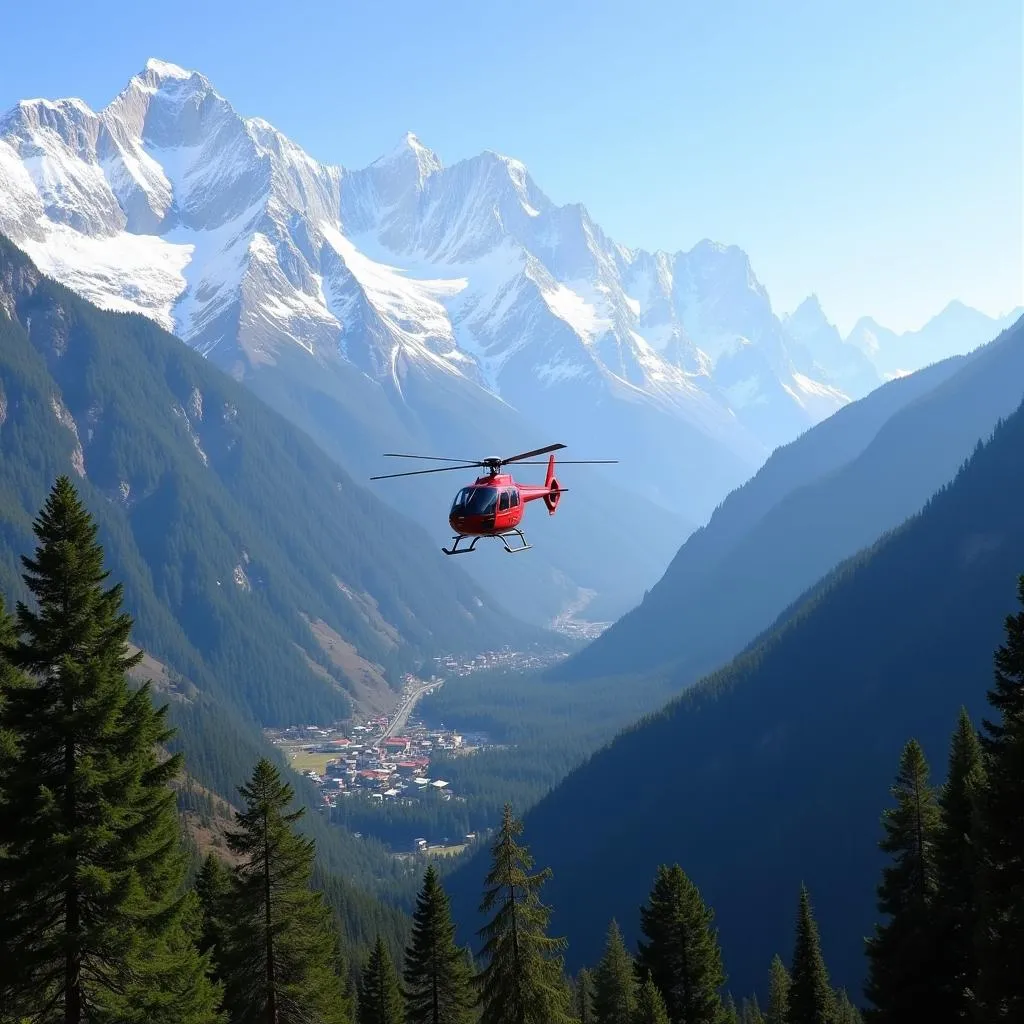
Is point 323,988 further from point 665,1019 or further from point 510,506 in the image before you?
point 510,506

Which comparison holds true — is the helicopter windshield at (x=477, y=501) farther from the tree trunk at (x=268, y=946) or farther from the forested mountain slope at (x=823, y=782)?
the forested mountain slope at (x=823, y=782)

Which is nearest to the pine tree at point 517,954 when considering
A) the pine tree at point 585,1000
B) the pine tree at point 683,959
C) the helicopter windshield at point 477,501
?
the pine tree at point 683,959

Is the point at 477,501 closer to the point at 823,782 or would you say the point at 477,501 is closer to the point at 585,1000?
the point at 585,1000

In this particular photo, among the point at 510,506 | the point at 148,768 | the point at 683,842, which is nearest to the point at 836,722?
the point at 683,842

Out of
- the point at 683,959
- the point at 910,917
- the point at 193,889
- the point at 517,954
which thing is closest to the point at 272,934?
the point at 193,889

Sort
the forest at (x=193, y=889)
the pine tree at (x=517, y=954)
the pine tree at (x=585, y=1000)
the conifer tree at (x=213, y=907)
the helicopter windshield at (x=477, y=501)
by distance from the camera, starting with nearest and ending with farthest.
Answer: the forest at (x=193, y=889) < the pine tree at (x=517, y=954) < the conifer tree at (x=213, y=907) < the helicopter windshield at (x=477, y=501) < the pine tree at (x=585, y=1000)

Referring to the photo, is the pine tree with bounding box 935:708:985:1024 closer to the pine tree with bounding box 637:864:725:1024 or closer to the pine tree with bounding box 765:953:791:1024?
the pine tree with bounding box 637:864:725:1024
